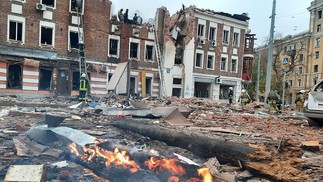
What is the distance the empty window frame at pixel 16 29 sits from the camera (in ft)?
68.1

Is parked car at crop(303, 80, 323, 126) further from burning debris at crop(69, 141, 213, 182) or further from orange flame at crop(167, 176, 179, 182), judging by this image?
orange flame at crop(167, 176, 179, 182)

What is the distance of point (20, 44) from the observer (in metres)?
21.0

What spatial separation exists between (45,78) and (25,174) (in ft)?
67.5

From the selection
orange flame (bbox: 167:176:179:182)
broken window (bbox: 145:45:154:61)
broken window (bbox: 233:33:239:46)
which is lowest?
orange flame (bbox: 167:176:179:182)

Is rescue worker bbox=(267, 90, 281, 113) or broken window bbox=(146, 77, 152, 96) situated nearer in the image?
rescue worker bbox=(267, 90, 281, 113)

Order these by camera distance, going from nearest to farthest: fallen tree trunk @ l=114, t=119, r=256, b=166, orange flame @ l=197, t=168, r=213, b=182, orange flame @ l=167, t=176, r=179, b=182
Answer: orange flame @ l=197, t=168, r=213, b=182
orange flame @ l=167, t=176, r=179, b=182
fallen tree trunk @ l=114, t=119, r=256, b=166

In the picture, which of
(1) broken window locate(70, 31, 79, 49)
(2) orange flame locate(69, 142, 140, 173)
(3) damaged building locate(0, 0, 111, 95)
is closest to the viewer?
(2) orange flame locate(69, 142, 140, 173)

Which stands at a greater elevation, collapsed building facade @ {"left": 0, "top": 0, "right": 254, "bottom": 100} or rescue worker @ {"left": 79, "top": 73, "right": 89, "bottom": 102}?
collapsed building facade @ {"left": 0, "top": 0, "right": 254, "bottom": 100}

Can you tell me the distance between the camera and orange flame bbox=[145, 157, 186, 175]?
3910 millimetres

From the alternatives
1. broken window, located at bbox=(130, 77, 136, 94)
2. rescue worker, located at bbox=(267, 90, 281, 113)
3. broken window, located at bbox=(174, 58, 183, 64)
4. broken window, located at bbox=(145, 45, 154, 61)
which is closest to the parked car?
rescue worker, located at bbox=(267, 90, 281, 113)

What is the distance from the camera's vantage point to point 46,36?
22.5m

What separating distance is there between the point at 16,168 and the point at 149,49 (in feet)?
84.3

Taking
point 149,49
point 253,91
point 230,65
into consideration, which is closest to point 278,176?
point 149,49

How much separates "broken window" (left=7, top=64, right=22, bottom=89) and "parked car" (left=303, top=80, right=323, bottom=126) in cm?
1947
